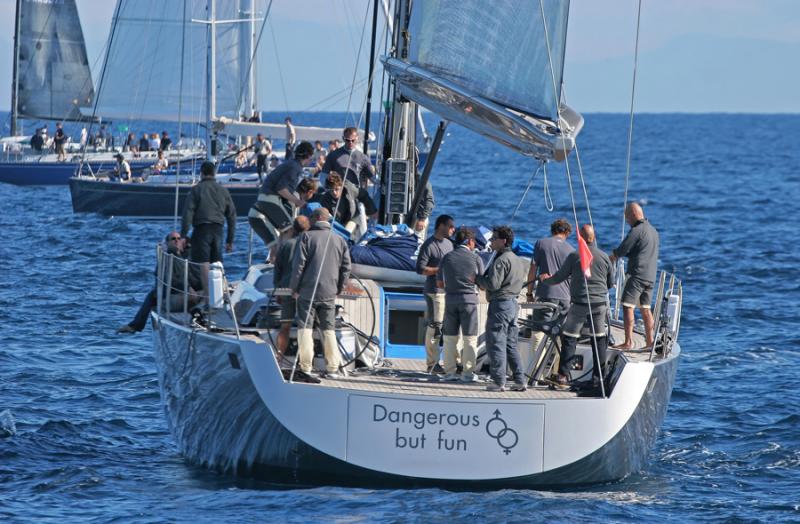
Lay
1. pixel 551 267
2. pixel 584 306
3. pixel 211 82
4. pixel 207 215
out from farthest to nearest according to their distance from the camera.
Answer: pixel 211 82
pixel 207 215
pixel 551 267
pixel 584 306

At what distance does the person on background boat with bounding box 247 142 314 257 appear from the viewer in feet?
52.7

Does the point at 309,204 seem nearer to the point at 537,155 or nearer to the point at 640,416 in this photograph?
the point at 537,155

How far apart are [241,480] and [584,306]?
369 centimetres

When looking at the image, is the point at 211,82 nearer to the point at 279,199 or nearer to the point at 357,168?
the point at 357,168

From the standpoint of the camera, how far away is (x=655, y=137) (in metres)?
142

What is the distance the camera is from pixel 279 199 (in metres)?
16.6

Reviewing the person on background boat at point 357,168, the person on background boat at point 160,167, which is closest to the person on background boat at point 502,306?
the person on background boat at point 357,168

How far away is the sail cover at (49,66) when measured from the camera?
69.4m

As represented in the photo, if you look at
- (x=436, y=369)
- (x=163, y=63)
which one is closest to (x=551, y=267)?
(x=436, y=369)

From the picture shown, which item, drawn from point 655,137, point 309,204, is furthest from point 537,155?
point 655,137

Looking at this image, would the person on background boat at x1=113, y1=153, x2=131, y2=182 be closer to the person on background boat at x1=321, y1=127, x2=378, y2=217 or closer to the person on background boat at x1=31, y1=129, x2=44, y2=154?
the person on background boat at x1=31, y1=129, x2=44, y2=154

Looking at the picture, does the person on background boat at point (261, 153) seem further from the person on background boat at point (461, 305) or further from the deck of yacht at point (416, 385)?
the person on background boat at point (461, 305)

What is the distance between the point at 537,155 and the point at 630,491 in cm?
342

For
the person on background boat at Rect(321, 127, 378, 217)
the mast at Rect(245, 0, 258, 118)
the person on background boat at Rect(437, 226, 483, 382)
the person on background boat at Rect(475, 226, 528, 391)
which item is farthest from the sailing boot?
the mast at Rect(245, 0, 258, 118)
